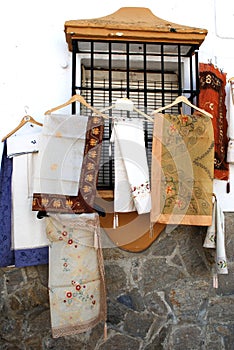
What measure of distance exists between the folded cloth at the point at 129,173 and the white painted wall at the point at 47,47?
0.64 metres

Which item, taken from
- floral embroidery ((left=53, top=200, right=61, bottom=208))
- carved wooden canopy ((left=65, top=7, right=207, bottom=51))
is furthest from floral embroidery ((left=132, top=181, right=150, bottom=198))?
→ carved wooden canopy ((left=65, top=7, right=207, bottom=51))

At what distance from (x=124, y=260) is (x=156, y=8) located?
6.54 feet

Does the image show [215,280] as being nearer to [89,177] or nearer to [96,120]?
[89,177]

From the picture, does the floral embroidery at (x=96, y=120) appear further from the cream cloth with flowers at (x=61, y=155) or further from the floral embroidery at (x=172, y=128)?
the floral embroidery at (x=172, y=128)

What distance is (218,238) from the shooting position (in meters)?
2.67

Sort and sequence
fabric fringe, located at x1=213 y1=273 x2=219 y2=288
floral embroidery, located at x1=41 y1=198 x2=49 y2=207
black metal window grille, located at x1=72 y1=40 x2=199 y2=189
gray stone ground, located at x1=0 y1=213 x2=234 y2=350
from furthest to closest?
1. black metal window grille, located at x1=72 y1=40 x2=199 y2=189
2. fabric fringe, located at x1=213 y1=273 x2=219 y2=288
3. gray stone ground, located at x1=0 y1=213 x2=234 y2=350
4. floral embroidery, located at x1=41 y1=198 x2=49 y2=207

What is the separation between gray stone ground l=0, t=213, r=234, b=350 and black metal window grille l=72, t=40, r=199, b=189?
2.13ft

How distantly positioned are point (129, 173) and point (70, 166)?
389 mm

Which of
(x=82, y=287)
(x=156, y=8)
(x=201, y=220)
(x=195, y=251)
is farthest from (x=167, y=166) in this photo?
(x=156, y=8)

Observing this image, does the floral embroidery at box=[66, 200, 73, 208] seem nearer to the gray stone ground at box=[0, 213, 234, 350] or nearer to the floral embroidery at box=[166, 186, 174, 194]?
the gray stone ground at box=[0, 213, 234, 350]

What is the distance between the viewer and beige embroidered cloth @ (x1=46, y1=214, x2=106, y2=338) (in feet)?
8.16

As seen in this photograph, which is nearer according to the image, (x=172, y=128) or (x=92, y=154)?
(x=92, y=154)

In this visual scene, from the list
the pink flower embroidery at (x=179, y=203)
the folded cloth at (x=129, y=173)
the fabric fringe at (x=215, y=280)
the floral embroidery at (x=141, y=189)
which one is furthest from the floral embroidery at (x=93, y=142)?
the fabric fringe at (x=215, y=280)

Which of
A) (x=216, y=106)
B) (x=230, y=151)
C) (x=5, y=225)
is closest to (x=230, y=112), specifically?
Result: (x=216, y=106)
